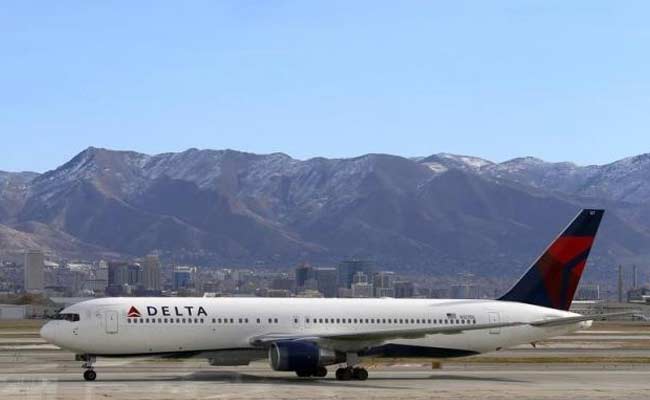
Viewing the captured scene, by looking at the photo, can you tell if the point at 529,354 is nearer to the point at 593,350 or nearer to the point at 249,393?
the point at 593,350

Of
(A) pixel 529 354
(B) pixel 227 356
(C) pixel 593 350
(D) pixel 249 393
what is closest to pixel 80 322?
(B) pixel 227 356

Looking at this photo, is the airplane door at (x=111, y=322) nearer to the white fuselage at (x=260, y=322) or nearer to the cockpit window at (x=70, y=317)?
the white fuselage at (x=260, y=322)

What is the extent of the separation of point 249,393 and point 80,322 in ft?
37.1

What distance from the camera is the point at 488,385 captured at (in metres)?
48.2

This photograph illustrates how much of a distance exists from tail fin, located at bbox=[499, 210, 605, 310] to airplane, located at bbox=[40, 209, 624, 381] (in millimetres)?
49

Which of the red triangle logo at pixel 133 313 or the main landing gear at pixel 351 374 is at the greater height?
the red triangle logo at pixel 133 313

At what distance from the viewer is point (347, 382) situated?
165 ft

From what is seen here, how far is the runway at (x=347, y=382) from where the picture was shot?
42656mm

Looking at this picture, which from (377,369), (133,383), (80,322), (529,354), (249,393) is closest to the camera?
(249,393)

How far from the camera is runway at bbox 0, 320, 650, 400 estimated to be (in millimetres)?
42656

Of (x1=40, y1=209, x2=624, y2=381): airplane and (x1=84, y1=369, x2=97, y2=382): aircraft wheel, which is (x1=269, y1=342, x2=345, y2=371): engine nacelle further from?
(x1=84, y1=369, x2=97, y2=382): aircraft wheel

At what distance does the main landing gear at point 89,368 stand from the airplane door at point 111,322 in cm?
146

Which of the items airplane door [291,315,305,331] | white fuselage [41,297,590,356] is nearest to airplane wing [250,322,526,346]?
white fuselage [41,297,590,356]

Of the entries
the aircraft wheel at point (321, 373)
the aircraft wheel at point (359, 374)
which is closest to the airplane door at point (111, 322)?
the aircraft wheel at point (321, 373)
